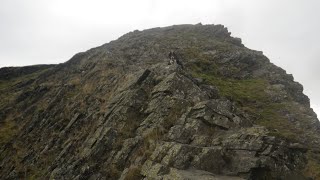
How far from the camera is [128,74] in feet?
92.8

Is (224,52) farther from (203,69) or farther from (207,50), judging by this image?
(203,69)

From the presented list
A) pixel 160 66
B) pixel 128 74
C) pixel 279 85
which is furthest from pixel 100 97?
pixel 279 85

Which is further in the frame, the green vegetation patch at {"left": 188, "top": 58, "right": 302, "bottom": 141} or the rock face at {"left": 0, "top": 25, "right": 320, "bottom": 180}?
the green vegetation patch at {"left": 188, "top": 58, "right": 302, "bottom": 141}

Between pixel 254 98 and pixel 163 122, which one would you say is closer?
pixel 163 122

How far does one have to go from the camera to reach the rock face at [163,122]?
17641mm

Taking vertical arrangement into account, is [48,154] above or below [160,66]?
below

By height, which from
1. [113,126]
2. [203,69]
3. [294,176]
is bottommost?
[294,176]

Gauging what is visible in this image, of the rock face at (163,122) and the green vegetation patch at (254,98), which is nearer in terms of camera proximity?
the rock face at (163,122)

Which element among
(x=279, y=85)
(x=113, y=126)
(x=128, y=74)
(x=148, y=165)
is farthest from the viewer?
(x=279, y=85)

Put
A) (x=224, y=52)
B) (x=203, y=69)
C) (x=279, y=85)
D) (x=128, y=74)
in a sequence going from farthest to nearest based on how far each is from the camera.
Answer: (x=224, y=52) → (x=203, y=69) → (x=279, y=85) → (x=128, y=74)

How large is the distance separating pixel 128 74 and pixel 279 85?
1210 centimetres

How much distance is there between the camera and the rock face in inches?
695

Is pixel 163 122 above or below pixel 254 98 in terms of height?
below

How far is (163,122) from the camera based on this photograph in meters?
20.5
